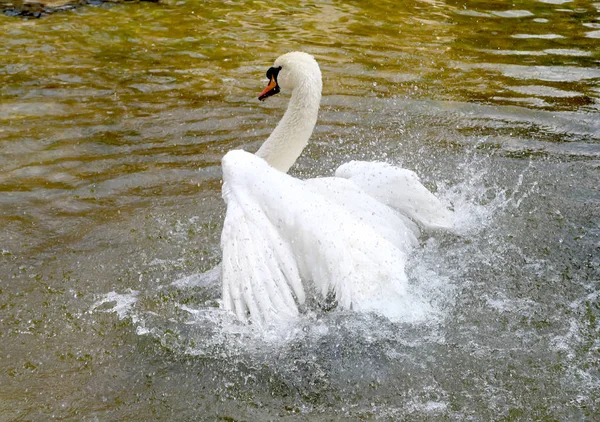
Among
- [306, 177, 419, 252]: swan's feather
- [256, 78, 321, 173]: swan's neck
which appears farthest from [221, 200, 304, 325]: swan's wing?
[256, 78, 321, 173]: swan's neck

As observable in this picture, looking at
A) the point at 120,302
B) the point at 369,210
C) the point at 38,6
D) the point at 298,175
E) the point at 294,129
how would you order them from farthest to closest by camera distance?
the point at 38,6
the point at 298,175
the point at 294,129
the point at 369,210
the point at 120,302

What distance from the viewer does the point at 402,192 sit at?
5.32 metres

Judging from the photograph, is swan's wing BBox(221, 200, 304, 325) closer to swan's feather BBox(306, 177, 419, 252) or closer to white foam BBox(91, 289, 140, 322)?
swan's feather BBox(306, 177, 419, 252)

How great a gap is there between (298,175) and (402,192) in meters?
1.59

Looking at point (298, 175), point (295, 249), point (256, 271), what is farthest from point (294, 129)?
point (298, 175)

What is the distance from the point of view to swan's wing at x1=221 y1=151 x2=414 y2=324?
417cm

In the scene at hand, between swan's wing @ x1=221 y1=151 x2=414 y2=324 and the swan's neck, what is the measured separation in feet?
2.40

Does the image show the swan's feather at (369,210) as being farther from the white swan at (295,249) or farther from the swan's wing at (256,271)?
the swan's wing at (256,271)

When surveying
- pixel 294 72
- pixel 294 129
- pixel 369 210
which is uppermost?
pixel 294 72

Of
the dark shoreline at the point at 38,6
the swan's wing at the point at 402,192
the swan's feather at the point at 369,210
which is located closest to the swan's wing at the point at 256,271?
the swan's feather at the point at 369,210

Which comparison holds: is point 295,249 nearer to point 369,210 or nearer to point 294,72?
point 369,210

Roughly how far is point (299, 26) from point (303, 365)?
302 inches

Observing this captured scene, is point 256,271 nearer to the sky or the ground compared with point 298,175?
nearer to the sky

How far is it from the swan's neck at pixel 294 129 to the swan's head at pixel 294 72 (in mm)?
27
